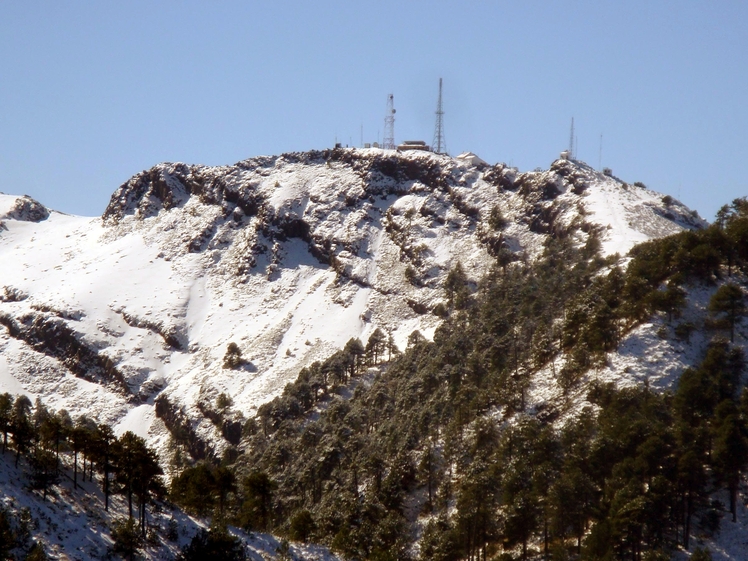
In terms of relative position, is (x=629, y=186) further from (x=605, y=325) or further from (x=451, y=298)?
(x=605, y=325)

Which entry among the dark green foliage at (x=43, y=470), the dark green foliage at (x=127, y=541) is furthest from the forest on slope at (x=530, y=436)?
the dark green foliage at (x=127, y=541)

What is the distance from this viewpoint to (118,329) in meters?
171

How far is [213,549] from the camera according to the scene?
6359 cm

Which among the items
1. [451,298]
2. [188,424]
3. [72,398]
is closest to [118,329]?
[72,398]

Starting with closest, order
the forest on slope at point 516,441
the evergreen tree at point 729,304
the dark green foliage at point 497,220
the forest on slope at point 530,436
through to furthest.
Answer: the forest on slope at point 516,441 < the forest on slope at point 530,436 < the evergreen tree at point 729,304 < the dark green foliage at point 497,220

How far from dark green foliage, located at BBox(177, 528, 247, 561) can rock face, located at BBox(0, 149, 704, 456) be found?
7059 centimetres

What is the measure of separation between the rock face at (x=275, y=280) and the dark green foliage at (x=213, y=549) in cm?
7059

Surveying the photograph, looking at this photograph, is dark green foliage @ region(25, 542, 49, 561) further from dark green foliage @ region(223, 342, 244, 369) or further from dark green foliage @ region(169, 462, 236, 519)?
dark green foliage @ region(223, 342, 244, 369)

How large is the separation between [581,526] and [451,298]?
7890cm

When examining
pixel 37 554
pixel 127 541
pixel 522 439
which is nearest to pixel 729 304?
pixel 522 439

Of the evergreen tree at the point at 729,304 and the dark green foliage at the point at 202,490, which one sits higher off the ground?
the evergreen tree at the point at 729,304

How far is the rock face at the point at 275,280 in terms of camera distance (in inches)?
5812

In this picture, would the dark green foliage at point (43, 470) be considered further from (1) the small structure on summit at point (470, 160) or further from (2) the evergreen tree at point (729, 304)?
(1) the small structure on summit at point (470, 160)

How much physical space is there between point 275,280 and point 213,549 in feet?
382
